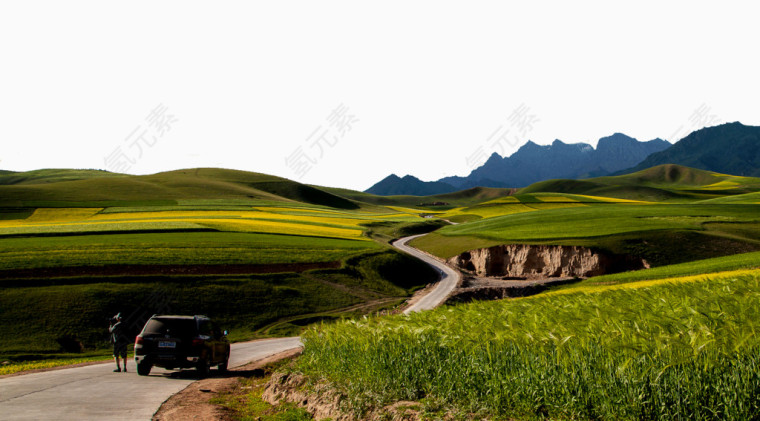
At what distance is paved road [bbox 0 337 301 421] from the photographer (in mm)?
12883

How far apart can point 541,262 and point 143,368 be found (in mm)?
52764

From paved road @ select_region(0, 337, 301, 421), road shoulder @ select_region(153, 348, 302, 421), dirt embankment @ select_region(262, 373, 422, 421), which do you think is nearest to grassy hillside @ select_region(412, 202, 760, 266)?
road shoulder @ select_region(153, 348, 302, 421)

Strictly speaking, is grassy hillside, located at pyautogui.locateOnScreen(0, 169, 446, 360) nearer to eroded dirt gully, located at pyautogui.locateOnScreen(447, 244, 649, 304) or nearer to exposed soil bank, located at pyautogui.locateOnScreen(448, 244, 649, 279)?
eroded dirt gully, located at pyautogui.locateOnScreen(447, 244, 649, 304)

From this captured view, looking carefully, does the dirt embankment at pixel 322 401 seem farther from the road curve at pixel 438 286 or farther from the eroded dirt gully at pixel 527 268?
the eroded dirt gully at pixel 527 268

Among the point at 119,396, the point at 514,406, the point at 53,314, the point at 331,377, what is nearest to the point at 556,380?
the point at 514,406

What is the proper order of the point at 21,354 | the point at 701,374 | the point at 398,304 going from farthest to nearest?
the point at 398,304, the point at 21,354, the point at 701,374

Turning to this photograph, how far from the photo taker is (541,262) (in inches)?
2507

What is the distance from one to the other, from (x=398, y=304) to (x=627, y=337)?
4280cm

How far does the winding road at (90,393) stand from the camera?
1289 cm

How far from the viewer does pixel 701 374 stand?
646 cm

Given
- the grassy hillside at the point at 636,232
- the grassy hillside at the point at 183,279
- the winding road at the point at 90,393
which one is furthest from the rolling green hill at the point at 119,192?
the winding road at the point at 90,393

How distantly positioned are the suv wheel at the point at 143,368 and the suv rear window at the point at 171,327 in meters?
1.37

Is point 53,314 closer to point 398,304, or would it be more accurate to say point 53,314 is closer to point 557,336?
point 398,304

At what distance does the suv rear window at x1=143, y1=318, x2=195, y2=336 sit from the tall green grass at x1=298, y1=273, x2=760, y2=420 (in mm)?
10352
